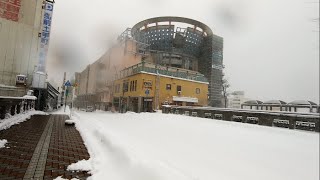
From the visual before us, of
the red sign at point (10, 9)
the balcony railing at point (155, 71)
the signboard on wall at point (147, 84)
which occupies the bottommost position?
the signboard on wall at point (147, 84)

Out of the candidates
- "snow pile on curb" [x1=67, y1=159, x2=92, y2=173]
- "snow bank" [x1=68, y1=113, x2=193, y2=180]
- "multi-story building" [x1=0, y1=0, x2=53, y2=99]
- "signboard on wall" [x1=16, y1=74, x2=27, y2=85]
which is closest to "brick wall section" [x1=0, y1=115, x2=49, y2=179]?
"snow pile on curb" [x1=67, y1=159, x2=92, y2=173]

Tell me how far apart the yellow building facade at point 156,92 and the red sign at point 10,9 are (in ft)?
54.3

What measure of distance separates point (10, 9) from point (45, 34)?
14.3 feet

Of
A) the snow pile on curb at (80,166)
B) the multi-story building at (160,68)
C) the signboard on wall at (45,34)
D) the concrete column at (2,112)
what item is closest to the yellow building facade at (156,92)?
the multi-story building at (160,68)

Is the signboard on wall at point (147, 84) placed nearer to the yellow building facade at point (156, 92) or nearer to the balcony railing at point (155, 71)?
the yellow building facade at point (156, 92)

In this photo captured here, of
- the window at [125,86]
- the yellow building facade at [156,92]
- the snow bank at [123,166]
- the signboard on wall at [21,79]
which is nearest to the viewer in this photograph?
the snow bank at [123,166]

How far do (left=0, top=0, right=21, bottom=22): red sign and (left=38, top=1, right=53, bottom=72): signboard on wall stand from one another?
275 cm

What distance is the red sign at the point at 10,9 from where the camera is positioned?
14.2 meters

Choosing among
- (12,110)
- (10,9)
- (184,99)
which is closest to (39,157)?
(12,110)

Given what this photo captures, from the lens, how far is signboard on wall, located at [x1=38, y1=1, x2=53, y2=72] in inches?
782

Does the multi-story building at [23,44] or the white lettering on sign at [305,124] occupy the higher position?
the multi-story building at [23,44]

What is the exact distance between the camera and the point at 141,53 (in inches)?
1859

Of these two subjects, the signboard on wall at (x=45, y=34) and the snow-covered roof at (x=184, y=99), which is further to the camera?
the snow-covered roof at (x=184, y=99)

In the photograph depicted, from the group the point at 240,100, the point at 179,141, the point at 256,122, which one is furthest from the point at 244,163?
the point at 240,100
